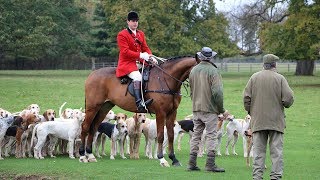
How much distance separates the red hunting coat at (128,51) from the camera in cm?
1535

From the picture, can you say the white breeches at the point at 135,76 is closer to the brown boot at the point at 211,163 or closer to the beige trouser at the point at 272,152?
the brown boot at the point at 211,163

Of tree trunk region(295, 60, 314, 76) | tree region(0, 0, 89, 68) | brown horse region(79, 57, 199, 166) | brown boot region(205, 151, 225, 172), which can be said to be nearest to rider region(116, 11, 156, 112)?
brown horse region(79, 57, 199, 166)

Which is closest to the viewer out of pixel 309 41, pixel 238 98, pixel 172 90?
pixel 172 90

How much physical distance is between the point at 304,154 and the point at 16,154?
6913mm

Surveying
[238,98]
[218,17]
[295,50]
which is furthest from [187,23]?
[238,98]

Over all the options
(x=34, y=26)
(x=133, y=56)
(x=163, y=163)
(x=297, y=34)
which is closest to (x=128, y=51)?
(x=133, y=56)

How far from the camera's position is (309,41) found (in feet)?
140

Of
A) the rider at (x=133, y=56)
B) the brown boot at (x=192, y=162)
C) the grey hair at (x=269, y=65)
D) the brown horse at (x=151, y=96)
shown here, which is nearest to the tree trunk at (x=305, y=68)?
the brown horse at (x=151, y=96)

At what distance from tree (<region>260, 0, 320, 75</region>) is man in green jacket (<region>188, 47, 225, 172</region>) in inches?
1165

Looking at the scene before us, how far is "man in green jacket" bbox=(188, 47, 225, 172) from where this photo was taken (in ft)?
43.4

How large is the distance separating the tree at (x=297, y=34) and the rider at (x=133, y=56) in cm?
2775

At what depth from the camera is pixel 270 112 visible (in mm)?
11312

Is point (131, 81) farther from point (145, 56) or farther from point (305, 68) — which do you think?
point (305, 68)

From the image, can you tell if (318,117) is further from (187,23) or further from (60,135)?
(187,23)
